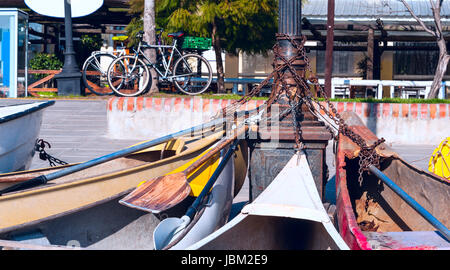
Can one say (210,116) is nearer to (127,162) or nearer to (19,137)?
(127,162)

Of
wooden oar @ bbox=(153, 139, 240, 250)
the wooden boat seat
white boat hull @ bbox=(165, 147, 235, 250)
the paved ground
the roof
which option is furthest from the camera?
the roof

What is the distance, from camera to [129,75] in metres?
10.8

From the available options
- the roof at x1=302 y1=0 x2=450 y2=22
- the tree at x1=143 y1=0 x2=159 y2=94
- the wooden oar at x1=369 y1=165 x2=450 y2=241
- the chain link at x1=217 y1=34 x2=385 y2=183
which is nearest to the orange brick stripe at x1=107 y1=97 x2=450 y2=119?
the tree at x1=143 y1=0 x2=159 y2=94

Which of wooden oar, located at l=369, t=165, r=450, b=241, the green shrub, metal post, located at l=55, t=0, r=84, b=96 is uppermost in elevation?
the green shrub

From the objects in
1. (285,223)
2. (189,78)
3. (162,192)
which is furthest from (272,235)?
(189,78)

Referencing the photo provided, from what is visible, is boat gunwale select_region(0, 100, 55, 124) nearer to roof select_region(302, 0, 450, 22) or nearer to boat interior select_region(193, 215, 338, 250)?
boat interior select_region(193, 215, 338, 250)

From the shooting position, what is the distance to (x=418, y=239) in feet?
12.0

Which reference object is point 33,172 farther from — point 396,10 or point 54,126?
point 396,10

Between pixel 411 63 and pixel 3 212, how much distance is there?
16755 mm

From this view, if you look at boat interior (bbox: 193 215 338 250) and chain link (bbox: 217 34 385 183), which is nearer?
boat interior (bbox: 193 215 338 250)

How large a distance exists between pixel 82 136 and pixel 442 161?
5.94 metres

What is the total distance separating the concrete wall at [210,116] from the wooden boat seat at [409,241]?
5225 mm

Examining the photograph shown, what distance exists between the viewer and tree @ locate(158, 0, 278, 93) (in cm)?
1144
